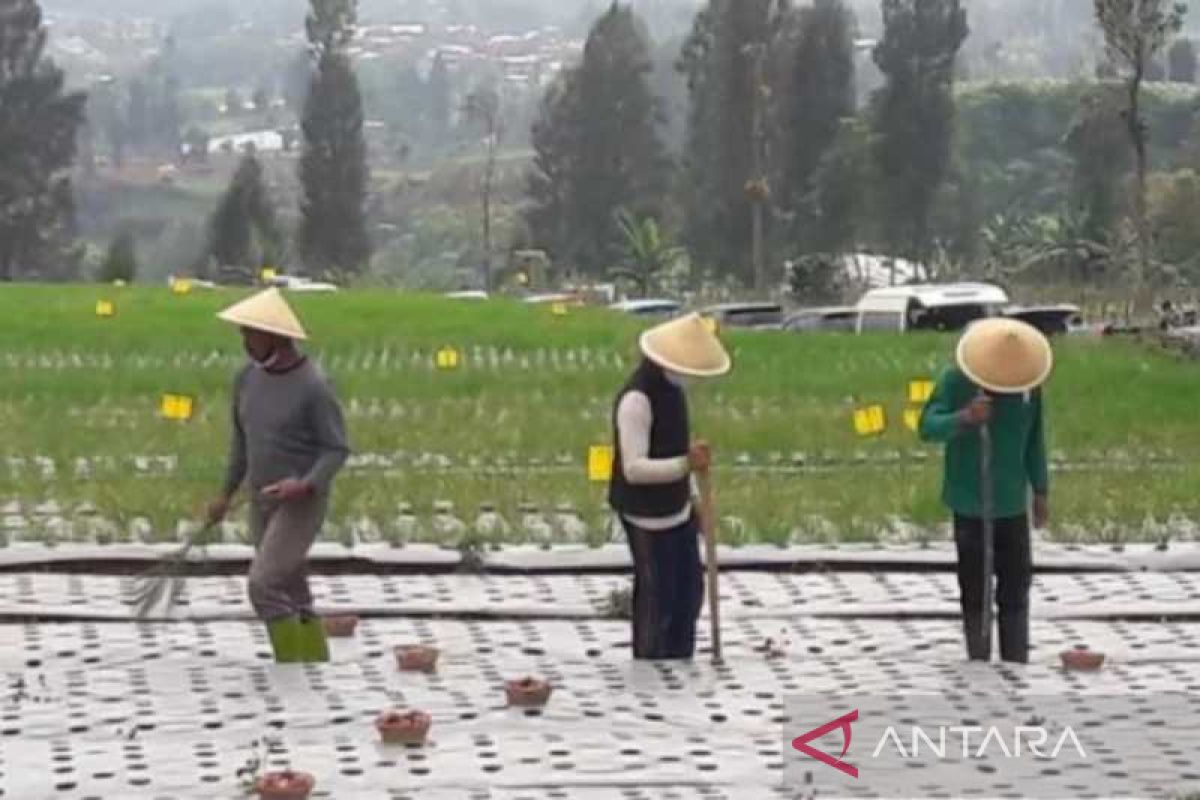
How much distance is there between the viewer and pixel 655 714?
6.11 metres

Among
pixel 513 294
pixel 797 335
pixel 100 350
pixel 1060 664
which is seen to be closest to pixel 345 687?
pixel 1060 664

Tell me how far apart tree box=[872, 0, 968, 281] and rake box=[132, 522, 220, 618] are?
1203 inches

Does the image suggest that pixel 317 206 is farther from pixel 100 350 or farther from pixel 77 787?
pixel 77 787

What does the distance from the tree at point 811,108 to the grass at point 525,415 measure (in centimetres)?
1543

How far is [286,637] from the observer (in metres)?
6.73

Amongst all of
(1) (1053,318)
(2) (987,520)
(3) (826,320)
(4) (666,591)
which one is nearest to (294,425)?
(4) (666,591)

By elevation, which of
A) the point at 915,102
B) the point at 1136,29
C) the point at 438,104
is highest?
the point at 1136,29

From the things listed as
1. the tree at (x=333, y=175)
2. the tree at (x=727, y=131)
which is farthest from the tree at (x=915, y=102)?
the tree at (x=333, y=175)

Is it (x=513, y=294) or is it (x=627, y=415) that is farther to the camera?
(x=513, y=294)

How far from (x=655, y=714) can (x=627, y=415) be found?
94 cm

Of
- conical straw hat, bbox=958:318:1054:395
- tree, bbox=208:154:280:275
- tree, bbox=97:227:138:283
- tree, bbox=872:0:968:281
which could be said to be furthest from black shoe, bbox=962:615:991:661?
tree, bbox=208:154:280:275

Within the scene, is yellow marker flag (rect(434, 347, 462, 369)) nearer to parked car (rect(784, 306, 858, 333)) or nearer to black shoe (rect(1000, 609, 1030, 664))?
parked car (rect(784, 306, 858, 333))

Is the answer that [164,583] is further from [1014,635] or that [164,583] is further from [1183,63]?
[1183,63]

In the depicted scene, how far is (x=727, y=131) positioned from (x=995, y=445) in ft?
105
